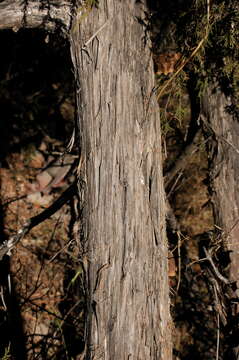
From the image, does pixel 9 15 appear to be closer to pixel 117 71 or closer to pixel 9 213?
pixel 117 71

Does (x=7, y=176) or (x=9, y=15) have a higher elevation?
(x=7, y=176)

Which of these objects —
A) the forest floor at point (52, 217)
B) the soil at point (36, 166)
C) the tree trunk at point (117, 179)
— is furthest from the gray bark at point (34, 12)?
the soil at point (36, 166)

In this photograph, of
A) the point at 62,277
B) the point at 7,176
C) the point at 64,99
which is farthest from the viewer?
the point at 64,99

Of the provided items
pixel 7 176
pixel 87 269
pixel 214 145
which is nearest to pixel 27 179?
pixel 7 176

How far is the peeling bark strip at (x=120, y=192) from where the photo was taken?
2.28 m

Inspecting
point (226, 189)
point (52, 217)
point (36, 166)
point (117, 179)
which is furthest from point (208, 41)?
point (36, 166)

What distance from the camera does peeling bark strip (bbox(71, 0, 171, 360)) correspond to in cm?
228

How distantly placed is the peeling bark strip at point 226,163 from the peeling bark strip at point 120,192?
696mm

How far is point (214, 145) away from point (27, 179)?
2.86 meters

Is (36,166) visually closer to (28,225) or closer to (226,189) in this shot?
(28,225)

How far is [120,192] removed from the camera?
2.32 meters

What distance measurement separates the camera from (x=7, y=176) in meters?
5.32

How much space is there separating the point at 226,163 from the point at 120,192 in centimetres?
97

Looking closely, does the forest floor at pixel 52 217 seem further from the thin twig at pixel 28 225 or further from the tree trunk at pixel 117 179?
the tree trunk at pixel 117 179
